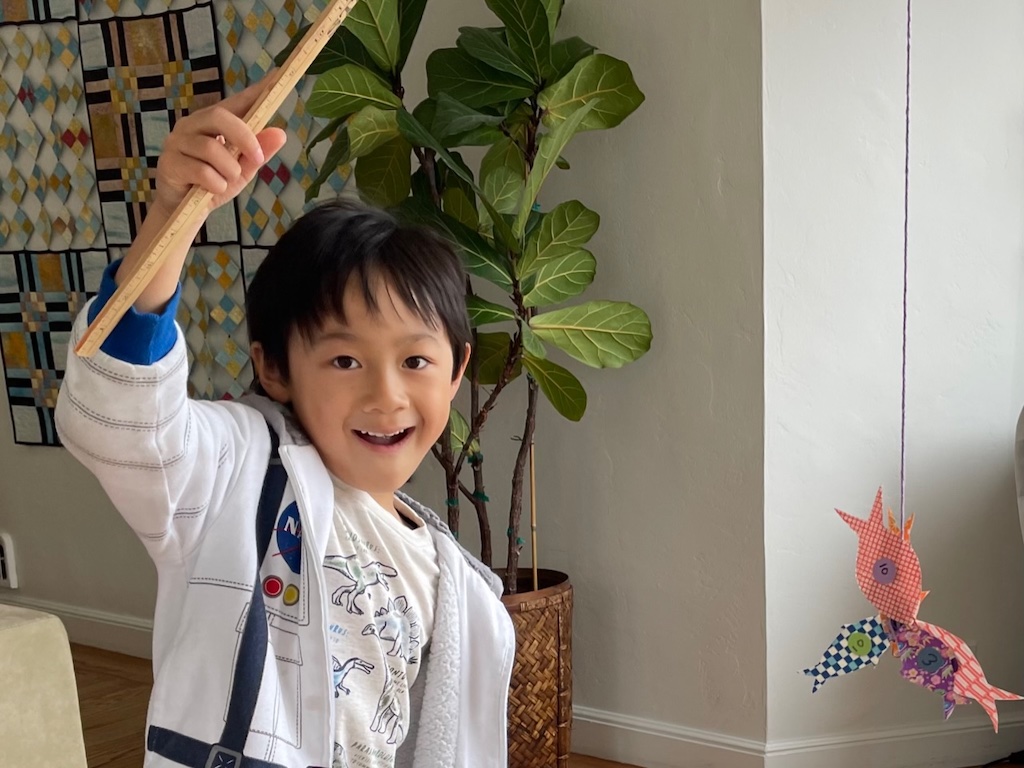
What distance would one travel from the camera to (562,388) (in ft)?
6.59

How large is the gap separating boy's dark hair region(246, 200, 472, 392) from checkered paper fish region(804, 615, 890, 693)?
722mm

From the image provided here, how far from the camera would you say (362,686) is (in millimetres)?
1152

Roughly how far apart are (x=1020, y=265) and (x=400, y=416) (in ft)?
4.60

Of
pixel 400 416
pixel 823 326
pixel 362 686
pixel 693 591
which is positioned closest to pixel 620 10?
pixel 823 326

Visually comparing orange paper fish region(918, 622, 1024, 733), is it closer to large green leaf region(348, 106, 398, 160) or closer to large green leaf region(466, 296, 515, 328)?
large green leaf region(466, 296, 515, 328)

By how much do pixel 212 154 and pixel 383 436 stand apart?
394 mm

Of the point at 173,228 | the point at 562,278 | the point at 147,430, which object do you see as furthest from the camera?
the point at 562,278

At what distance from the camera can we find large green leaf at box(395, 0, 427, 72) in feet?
6.31

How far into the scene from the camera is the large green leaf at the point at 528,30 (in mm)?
1876

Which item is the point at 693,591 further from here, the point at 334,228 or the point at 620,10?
the point at 334,228

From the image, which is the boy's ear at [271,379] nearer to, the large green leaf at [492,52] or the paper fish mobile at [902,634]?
the paper fish mobile at [902,634]

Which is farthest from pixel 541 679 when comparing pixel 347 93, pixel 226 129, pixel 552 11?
pixel 226 129

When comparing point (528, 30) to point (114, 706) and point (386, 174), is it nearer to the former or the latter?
point (386, 174)

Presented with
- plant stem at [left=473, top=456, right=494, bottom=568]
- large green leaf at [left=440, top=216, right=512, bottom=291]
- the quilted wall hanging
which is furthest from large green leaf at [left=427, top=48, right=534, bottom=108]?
plant stem at [left=473, top=456, right=494, bottom=568]
